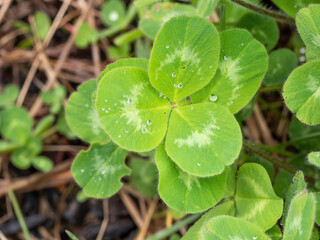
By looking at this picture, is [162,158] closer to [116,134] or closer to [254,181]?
[116,134]

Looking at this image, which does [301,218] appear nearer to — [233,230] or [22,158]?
[233,230]

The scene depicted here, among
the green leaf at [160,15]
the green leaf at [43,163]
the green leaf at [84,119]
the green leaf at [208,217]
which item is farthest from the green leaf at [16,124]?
the green leaf at [208,217]

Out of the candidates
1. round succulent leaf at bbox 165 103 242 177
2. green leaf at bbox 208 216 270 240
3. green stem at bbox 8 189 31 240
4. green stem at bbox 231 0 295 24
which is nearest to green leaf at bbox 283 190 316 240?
green leaf at bbox 208 216 270 240

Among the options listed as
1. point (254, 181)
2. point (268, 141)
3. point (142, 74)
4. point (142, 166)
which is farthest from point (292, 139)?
point (142, 74)

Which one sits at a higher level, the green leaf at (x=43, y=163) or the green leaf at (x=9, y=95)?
the green leaf at (x=9, y=95)

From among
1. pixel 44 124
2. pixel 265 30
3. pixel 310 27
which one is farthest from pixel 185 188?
pixel 44 124

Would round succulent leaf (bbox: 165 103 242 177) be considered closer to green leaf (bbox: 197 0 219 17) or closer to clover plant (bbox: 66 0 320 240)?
clover plant (bbox: 66 0 320 240)

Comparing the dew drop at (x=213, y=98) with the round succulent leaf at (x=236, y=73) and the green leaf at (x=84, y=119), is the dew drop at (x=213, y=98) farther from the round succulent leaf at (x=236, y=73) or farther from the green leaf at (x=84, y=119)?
the green leaf at (x=84, y=119)
